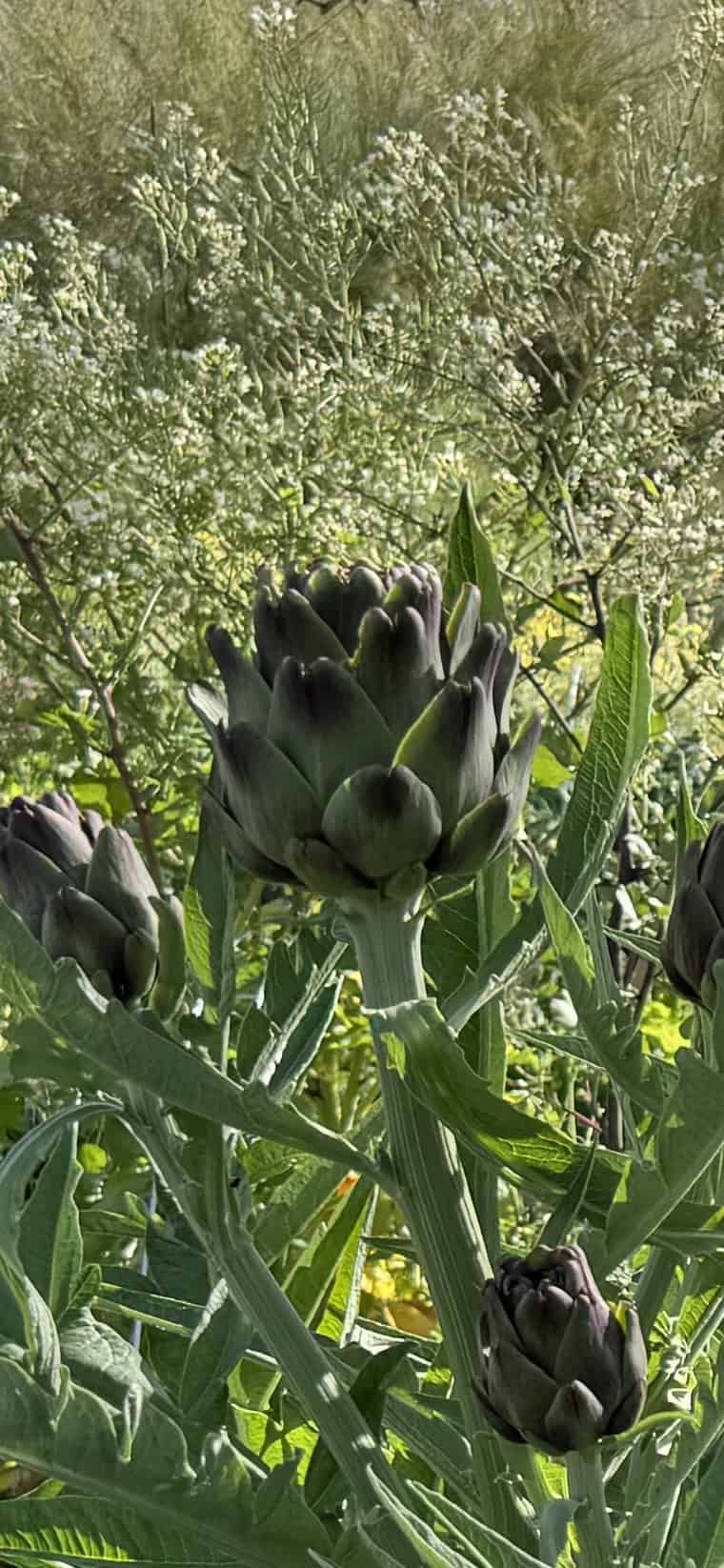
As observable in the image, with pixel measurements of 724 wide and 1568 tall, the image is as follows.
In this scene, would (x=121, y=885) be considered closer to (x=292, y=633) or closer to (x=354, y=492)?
(x=292, y=633)

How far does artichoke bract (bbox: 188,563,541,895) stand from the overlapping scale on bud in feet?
0.06

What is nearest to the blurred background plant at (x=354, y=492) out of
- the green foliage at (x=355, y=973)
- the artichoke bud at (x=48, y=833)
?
the green foliage at (x=355, y=973)

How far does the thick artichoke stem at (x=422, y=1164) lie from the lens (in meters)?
0.19

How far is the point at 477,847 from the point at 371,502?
687 millimetres

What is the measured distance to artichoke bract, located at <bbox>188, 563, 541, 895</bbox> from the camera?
0.60 feet

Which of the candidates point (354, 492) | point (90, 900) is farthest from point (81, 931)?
point (354, 492)

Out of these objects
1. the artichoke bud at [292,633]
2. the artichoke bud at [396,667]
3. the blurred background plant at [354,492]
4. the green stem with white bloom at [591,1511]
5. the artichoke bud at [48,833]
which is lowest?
the green stem with white bloom at [591,1511]

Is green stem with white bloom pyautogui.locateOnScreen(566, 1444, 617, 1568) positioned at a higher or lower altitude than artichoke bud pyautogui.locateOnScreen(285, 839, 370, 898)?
lower

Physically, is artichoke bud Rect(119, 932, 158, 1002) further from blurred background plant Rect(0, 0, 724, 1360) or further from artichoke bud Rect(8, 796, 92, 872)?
blurred background plant Rect(0, 0, 724, 1360)

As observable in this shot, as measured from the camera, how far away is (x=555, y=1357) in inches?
7.0

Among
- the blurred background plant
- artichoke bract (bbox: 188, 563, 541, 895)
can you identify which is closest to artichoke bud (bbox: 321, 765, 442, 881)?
artichoke bract (bbox: 188, 563, 541, 895)

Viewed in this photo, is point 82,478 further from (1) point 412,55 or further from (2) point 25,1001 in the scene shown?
(1) point 412,55

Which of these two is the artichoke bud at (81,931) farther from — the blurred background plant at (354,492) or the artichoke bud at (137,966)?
the blurred background plant at (354,492)

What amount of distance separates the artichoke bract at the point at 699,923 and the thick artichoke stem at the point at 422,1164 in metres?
0.03
